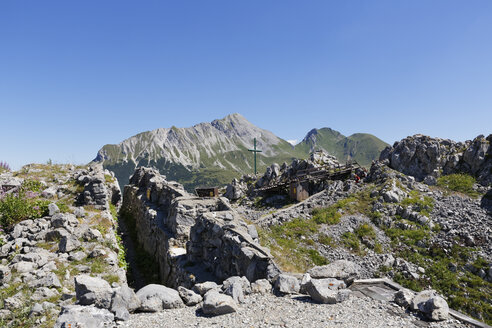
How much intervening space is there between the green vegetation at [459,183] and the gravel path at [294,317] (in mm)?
27776

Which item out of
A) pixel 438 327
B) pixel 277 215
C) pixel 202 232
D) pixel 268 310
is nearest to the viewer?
pixel 438 327

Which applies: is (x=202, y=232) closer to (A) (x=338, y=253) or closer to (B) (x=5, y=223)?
(A) (x=338, y=253)

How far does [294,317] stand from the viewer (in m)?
7.19

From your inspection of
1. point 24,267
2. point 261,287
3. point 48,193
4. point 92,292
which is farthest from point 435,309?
point 48,193

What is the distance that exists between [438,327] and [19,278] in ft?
49.7

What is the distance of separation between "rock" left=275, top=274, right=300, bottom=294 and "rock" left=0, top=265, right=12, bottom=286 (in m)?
11.1

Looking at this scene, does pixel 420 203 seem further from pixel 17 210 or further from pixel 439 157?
pixel 17 210

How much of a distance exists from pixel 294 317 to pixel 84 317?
543cm

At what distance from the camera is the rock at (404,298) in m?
7.76

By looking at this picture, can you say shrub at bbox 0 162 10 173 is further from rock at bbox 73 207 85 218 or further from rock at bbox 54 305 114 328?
rock at bbox 54 305 114 328

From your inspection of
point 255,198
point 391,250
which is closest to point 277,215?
point 391,250

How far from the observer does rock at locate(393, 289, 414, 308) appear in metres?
7.76

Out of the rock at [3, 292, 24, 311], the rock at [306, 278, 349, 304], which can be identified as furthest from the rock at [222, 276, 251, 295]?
the rock at [3, 292, 24, 311]

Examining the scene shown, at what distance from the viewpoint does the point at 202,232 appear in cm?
1392
